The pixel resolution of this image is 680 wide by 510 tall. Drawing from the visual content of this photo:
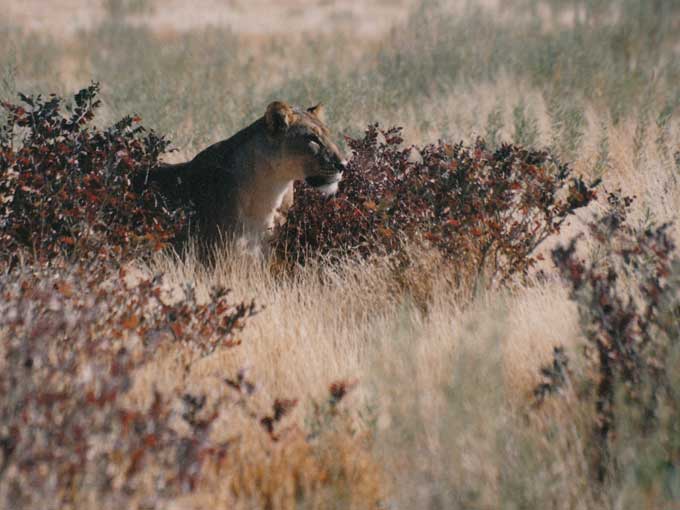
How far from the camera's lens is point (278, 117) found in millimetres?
6891

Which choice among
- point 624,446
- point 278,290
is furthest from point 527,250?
point 624,446

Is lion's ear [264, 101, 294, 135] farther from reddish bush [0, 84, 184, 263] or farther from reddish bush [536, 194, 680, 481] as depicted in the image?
reddish bush [536, 194, 680, 481]

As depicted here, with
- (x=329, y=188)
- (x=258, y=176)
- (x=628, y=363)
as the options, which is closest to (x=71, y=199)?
(x=258, y=176)

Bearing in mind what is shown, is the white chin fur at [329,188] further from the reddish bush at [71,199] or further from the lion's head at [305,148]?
the reddish bush at [71,199]

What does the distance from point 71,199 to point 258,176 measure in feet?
5.36

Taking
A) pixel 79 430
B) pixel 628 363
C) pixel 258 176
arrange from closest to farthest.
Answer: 1. pixel 79 430
2. pixel 628 363
3. pixel 258 176

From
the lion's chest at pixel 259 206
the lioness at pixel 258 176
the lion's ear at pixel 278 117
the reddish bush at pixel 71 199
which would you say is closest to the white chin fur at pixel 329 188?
the lioness at pixel 258 176

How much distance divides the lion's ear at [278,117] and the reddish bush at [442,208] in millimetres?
587

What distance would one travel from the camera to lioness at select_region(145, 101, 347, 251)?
688cm

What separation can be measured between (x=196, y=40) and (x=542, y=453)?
18659 mm

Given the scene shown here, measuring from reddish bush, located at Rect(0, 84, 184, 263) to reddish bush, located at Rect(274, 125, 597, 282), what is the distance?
1.17 m

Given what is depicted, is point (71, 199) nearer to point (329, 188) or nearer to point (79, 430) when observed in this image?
point (329, 188)

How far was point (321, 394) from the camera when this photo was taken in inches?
176

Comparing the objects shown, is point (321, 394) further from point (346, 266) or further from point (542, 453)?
point (346, 266)
